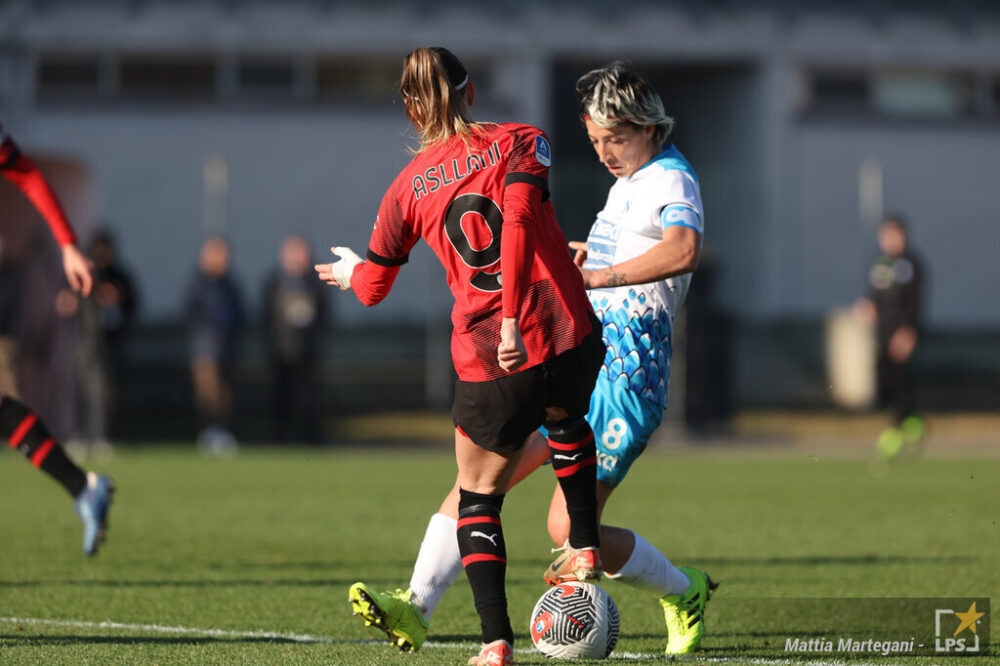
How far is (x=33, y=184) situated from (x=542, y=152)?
274cm

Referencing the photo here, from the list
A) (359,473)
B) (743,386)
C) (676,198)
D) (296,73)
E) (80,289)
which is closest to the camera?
(676,198)

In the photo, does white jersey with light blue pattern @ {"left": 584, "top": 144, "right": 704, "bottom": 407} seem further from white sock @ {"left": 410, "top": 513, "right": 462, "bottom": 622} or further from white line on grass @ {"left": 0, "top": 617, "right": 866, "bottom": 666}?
white line on grass @ {"left": 0, "top": 617, "right": 866, "bottom": 666}

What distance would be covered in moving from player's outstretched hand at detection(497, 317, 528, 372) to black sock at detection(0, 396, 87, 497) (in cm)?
297

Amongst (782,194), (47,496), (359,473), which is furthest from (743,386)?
(47,496)

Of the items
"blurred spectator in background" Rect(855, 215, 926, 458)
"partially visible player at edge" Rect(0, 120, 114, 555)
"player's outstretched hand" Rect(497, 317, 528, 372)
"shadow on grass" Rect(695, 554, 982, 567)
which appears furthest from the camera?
"blurred spectator in background" Rect(855, 215, 926, 458)

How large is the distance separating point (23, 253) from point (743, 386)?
494 inches

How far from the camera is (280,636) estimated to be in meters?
5.26

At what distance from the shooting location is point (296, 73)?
25.9 metres

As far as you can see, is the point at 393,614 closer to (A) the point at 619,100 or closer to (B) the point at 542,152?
(B) the point at 542,152

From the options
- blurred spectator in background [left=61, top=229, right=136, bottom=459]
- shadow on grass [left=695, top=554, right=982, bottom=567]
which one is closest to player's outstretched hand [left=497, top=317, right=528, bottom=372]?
shadow on grass [left=695, top=554, right=982, bottom=567]

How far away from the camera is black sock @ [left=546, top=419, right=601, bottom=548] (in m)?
4.62

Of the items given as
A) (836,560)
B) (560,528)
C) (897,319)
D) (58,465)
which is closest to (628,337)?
(560,528)

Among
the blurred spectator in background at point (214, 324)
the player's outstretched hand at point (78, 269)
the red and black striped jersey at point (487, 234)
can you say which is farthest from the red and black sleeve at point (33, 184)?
the blurred spectator in background at point (214, 324)

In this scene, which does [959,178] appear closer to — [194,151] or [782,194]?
[782,194]
